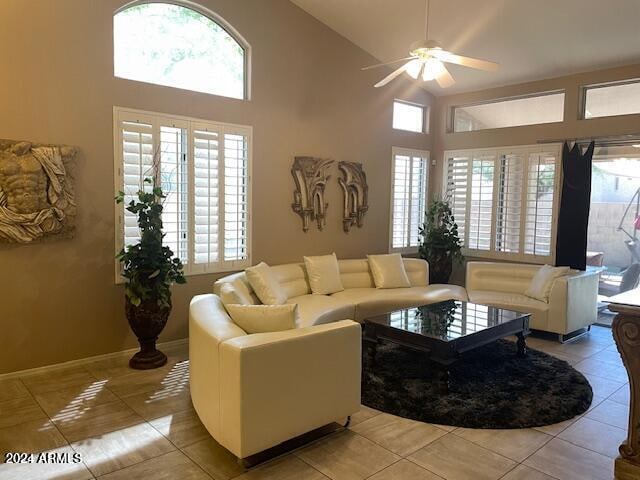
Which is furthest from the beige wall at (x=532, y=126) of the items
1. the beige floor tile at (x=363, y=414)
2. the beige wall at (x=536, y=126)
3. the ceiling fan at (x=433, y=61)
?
the beige floor tile at (x=363, y=414)

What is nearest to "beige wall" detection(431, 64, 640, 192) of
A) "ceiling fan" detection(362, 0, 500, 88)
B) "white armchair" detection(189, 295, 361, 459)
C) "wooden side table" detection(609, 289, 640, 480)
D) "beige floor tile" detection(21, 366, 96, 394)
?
"ceiling fan" detection(362, 0, 500, 88)

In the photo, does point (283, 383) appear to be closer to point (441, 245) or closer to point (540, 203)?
point (441, 245)

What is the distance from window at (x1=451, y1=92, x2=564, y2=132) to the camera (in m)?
6.34

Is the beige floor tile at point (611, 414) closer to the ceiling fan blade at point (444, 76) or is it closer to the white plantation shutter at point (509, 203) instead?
the ceiling fan blade at point (444, 76)

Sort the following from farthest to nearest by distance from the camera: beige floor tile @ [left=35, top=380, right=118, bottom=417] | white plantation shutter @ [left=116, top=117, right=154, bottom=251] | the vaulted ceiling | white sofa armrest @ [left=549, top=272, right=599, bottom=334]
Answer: white sofa armrest @ [left=549, top=272, right=599, bottom=334] → the vaulted ceiling → white plantation shutter @ [left=116, top=117, right=154, bottom=251] → beige floor tile @ [left=35, top=380, right=118, bottom=417]

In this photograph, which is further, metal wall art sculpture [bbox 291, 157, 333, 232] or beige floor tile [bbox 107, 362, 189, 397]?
metal wall art sculpture [bbox 291, 157, 333, 232]

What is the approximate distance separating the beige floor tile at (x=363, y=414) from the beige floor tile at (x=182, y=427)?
3.25 feet

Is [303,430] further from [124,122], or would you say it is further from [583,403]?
[124,122]

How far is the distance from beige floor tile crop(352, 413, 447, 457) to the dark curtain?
12.6ft

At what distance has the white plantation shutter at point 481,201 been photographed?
6867 millimetres

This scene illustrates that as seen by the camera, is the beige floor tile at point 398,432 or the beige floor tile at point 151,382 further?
the beige floor tile at point 151,382

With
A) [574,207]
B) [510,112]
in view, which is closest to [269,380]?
[574,207]

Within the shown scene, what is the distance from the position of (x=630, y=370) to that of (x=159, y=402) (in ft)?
10.1

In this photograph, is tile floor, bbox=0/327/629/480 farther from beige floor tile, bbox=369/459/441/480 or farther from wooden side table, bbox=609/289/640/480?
wooden side table, bbox=609/289/640/480
